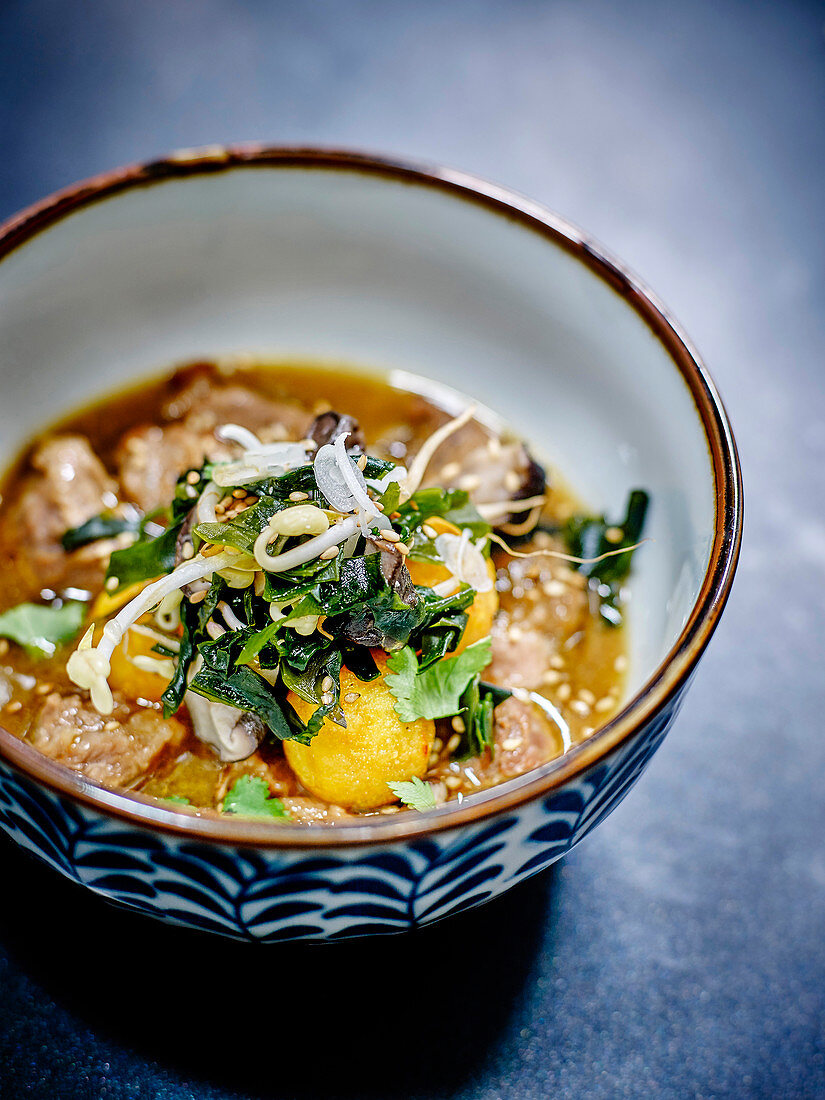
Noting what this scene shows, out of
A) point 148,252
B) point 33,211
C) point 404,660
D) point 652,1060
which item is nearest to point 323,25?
point 148,252

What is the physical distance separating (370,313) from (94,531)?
1.04 meters

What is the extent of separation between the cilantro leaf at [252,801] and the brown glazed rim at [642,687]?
0.56 meters

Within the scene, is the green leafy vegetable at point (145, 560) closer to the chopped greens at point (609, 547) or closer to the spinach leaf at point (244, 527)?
the spinach leaf at point (244, 527)

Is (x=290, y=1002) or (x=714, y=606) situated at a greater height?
(x=714, y=606)

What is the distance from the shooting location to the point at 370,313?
2994 mm

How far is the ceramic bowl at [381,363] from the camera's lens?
1499 millimetres

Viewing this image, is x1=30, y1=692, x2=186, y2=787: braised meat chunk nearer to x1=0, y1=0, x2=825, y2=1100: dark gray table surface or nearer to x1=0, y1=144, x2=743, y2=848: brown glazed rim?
x1=0, y1=0, x2=825, y2=1100: dark gray table surface

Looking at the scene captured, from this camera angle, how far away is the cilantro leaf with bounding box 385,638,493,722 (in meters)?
1.99

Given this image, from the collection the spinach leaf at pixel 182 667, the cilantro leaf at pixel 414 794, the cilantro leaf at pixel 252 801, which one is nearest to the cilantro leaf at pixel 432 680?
the cilantro leaf at pixel 414 794

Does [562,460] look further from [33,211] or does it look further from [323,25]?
[323,25]

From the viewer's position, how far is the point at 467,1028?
6.74ft

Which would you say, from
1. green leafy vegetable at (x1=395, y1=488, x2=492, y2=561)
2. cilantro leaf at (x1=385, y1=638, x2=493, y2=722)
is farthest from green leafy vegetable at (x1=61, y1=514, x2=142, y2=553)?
cilantro leaf at (x1=385, y1=638, x2=493, y2=722)

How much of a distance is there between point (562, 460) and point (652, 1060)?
1516 mm

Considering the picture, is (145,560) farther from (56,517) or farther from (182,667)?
(56,517)
